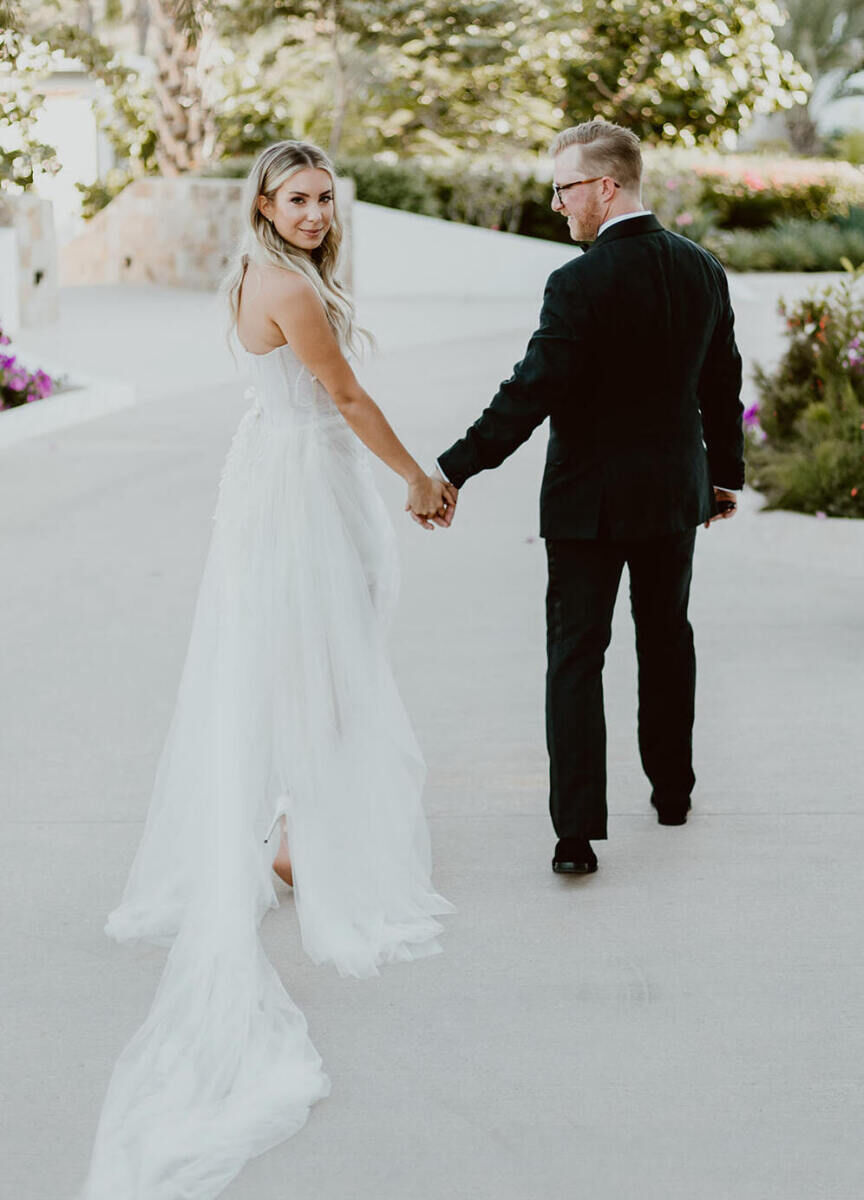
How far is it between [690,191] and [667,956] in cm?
2079

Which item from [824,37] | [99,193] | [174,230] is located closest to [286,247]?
[174,230]

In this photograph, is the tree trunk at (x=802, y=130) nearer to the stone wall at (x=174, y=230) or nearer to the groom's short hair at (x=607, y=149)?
the stone wall at (x=174, y=230)

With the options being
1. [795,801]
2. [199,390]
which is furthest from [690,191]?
[795,801]

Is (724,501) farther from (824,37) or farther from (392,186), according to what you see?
(824,37)

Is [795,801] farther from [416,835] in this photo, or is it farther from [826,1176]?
[826,1176]

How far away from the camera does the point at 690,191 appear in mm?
23250

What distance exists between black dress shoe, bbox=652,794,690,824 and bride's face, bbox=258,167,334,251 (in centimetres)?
188

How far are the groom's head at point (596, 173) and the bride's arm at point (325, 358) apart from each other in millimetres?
666

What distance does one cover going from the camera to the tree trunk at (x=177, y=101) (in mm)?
20750

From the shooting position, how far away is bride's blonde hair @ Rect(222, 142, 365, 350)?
3752mm

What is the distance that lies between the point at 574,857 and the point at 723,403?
128 centimetres

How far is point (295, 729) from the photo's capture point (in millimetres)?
3889

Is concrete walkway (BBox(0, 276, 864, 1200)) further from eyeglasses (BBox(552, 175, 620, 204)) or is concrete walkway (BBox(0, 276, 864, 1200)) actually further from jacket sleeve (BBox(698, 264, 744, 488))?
eyeglasses (BBox(552, 175, 620, 204))

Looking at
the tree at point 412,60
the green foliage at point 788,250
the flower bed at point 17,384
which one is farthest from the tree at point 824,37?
the flower bed at point 17,384
